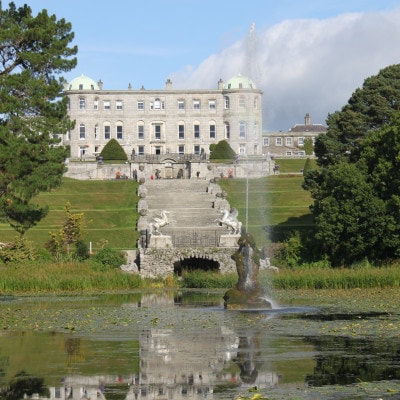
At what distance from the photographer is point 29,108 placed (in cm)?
4481

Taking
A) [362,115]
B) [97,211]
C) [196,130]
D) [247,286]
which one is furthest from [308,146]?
[247,286]

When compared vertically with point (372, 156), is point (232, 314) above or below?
below

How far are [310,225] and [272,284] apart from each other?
31.8m

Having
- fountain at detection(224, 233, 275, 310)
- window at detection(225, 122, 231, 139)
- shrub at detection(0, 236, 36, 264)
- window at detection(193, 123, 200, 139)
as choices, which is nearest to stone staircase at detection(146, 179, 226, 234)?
shrub at detection(0, 236, 36, 264)

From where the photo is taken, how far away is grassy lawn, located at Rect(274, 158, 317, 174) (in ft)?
387

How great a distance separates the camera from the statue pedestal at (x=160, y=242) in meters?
60.8

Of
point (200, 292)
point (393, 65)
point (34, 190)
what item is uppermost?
point (393, 65)

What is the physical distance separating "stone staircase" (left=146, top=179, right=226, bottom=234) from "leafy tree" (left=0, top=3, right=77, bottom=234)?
21.9 metres

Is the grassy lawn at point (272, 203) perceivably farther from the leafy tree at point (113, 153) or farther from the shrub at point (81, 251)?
the leafy tree at point (113, 153)

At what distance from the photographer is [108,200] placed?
88688mm

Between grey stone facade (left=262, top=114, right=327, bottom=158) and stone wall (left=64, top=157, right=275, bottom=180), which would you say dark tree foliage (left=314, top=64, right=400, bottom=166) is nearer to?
stone wall (left=64, top=157, right=275, bottom=180)

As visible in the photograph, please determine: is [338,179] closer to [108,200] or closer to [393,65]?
[393,65]

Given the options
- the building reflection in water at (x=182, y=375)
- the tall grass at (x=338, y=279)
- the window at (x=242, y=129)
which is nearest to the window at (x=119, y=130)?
the window at (x=242, y=129)

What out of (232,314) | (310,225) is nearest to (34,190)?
(232,314)
